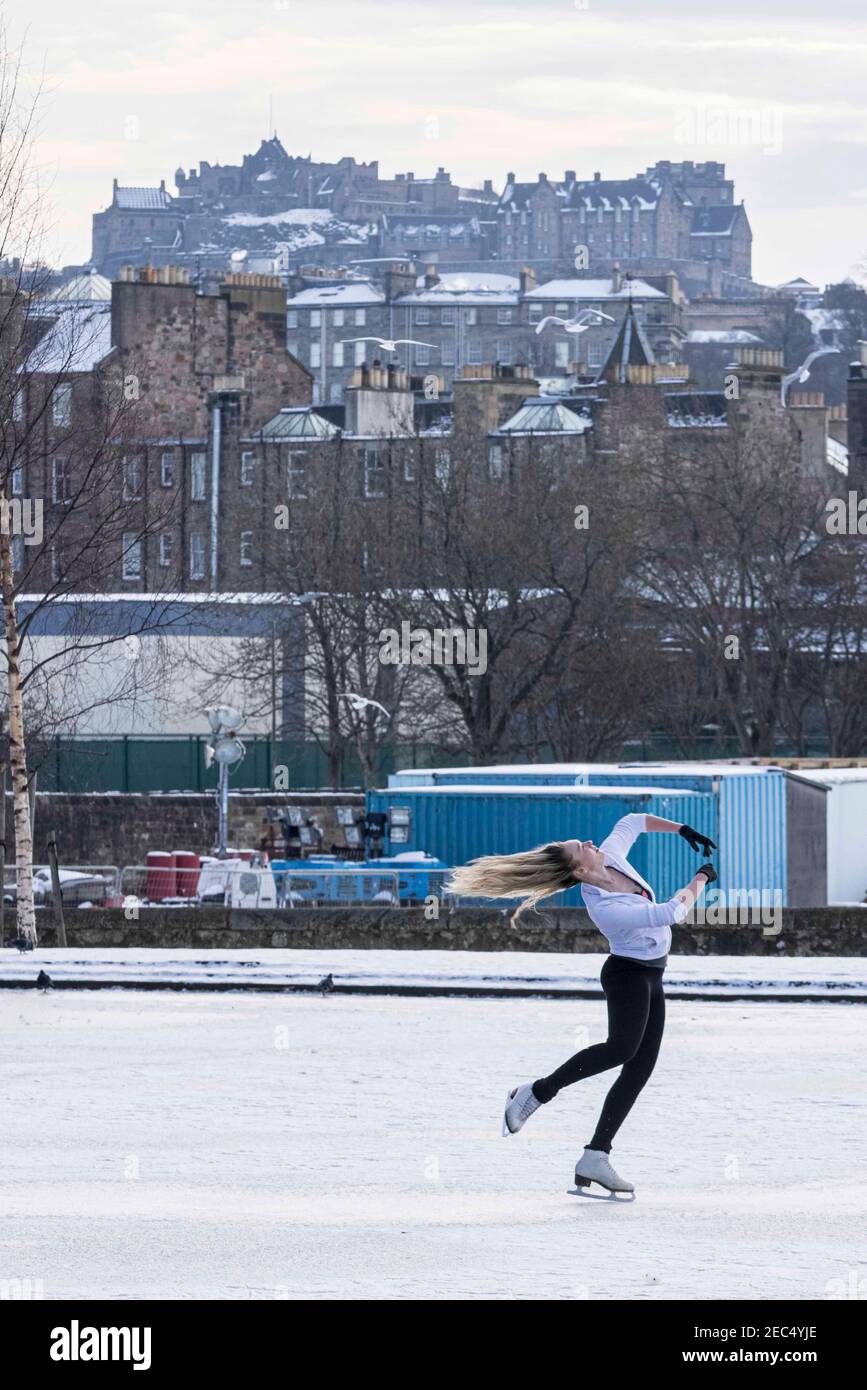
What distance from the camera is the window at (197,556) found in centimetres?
8512

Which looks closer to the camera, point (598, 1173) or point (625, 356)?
point (598, 1173)

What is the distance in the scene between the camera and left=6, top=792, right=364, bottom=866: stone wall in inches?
1839

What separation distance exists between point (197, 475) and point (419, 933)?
64.6m

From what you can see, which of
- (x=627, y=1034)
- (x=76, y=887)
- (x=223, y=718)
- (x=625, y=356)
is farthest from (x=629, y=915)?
(x=625, y=356)

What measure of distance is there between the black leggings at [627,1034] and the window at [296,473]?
56811 mm

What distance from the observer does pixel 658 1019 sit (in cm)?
1080

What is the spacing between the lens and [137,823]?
154ft

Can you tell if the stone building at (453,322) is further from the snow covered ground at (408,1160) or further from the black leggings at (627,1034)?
the black leggings at (627,1034)

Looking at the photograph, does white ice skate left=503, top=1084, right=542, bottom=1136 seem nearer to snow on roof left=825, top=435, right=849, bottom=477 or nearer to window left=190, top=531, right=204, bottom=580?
window left=190, top=531, right=204, bottom=580

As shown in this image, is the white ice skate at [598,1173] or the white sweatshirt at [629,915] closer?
the white ice skate at [598,1173]

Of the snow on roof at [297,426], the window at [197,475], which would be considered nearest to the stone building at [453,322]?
the snow on roof at [297,426]

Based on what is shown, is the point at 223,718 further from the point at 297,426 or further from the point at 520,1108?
the point at 297,426
